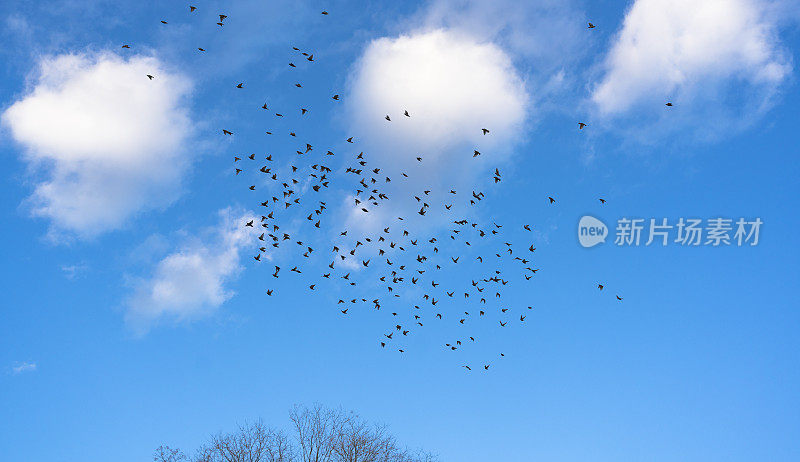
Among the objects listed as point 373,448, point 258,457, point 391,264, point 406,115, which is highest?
point 406,115

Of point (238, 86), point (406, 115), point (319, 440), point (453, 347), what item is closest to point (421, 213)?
point (406, 115)

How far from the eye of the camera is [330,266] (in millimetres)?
26016

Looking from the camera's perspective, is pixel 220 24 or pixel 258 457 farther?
pixel 258 457

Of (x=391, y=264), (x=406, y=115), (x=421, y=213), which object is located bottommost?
(x=391, y=264)

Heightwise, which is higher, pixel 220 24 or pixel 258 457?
pixel 220 24

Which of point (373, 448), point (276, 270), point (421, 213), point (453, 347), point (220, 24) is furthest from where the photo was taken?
point (373, 448)

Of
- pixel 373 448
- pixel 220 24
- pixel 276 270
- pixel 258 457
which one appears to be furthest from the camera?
pixel 373 448

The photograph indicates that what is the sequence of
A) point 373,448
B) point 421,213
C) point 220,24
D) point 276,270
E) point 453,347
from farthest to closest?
point 373,448, point 453,347, point 421,213, point 276,270, point 220,24

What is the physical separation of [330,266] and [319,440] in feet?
77.7

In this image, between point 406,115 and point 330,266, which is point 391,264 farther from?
point 406,115

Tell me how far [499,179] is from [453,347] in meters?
8.48

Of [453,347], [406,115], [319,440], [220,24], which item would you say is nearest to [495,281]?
[453,347]

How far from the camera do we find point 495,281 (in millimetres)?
27062

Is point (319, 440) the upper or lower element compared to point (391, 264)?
lower
